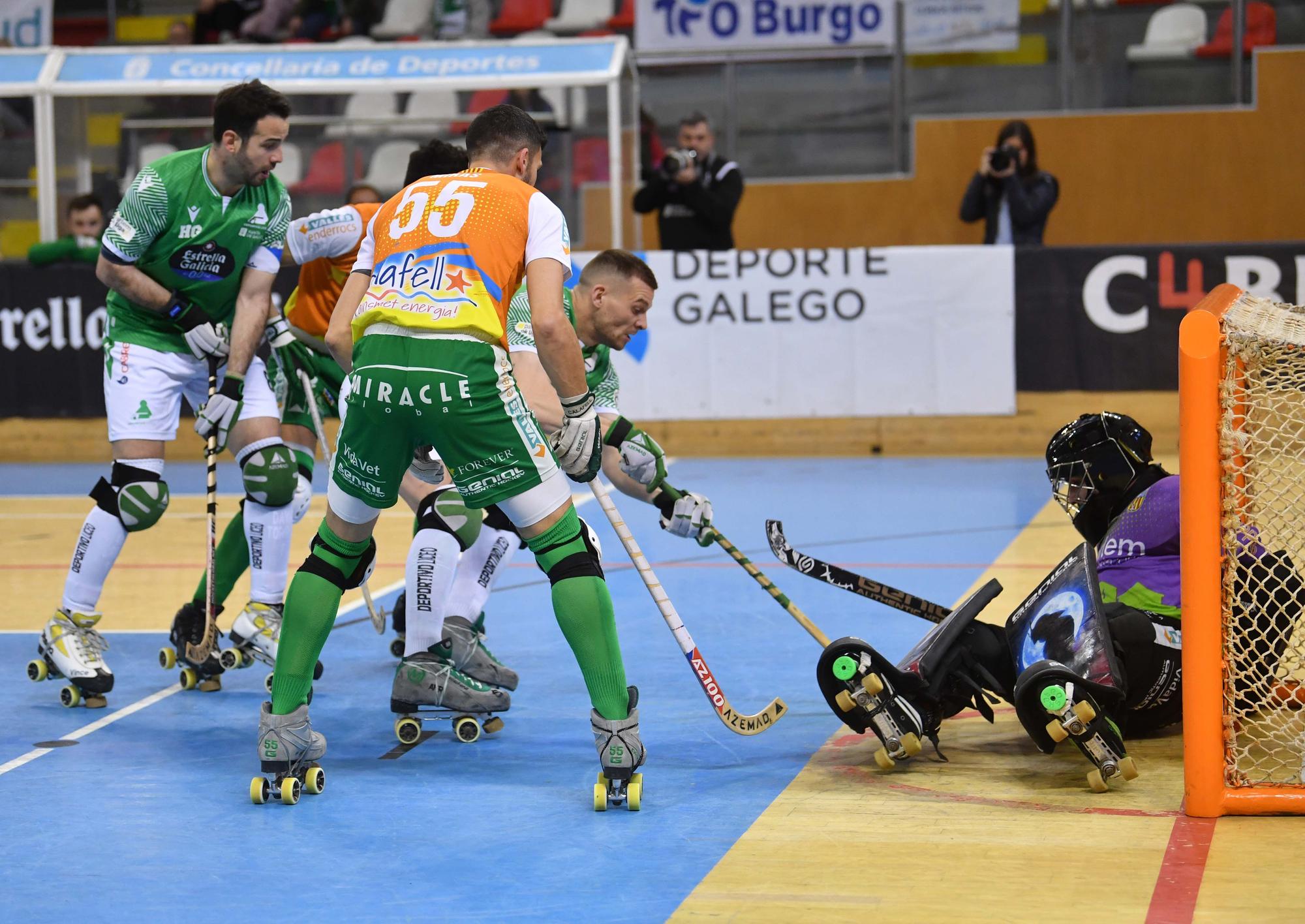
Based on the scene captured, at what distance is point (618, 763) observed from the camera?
4133 millimetres

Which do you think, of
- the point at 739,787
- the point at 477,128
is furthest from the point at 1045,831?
the point at 477,128

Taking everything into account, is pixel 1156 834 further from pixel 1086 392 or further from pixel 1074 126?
pixel 1074 126

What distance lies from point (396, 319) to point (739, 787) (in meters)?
1.54

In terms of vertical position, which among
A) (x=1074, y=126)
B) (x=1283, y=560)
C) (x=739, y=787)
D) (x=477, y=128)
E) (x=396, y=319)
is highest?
(x=1074, y=126)

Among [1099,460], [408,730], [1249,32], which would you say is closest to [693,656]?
[408,730]

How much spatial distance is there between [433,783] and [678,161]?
787cm

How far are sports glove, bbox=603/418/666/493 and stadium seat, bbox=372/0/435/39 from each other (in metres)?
10.7

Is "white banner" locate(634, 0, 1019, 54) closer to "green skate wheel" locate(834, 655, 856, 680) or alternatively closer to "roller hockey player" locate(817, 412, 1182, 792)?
"roller hockey player" locate(817, 412, 1182, 792)

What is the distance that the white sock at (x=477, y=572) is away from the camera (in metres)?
5.33

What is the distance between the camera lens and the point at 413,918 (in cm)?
339

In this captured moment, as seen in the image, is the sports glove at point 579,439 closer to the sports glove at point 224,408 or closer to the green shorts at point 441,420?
the green shorts at point 441,420

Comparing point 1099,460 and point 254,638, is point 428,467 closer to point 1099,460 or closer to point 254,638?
point 254,638

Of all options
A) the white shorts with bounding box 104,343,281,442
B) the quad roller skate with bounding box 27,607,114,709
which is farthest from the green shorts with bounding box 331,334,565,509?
the quad roller skate with bounding box 27,607,114,709

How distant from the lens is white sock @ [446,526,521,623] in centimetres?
533
